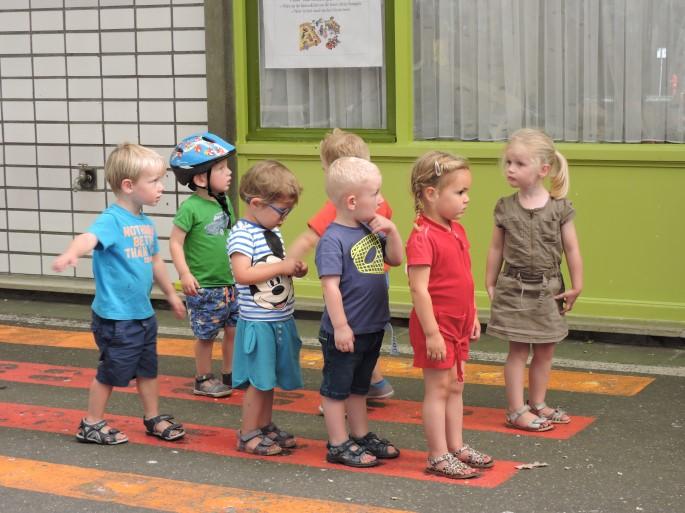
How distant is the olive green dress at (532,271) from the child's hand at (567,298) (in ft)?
0.18

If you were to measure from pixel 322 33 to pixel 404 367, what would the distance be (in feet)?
9.34

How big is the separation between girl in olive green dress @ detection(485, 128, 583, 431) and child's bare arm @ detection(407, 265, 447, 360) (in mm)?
910

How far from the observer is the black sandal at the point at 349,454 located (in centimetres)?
545

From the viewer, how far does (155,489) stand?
17.2ft

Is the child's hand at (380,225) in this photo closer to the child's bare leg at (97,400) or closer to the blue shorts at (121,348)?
the blue shorts at (121,348)

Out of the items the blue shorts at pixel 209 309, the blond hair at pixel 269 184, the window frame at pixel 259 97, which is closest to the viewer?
the blond hair at pixel 269 184

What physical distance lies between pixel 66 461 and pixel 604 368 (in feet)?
10.6

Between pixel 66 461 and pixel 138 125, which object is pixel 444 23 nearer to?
pixel 138 125

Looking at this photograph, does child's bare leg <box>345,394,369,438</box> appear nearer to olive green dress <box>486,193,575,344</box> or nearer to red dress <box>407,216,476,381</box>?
red dress <box>407,216,476,381</box>

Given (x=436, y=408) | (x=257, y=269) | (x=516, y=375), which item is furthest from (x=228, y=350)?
(x=436, y=408)

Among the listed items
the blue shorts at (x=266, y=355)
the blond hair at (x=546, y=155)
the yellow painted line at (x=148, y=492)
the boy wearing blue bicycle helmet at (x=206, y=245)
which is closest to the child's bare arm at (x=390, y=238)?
the blue shorts at (x=266, y=355)

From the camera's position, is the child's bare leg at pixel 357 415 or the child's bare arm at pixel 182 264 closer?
the child's bare leg at pixel 357 415

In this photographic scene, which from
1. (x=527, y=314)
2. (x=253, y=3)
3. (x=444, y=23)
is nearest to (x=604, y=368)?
(x=527, y=314)

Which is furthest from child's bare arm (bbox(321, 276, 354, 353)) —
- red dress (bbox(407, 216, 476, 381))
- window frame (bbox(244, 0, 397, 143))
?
window frame (bbox(244, 0, 397, 143))
